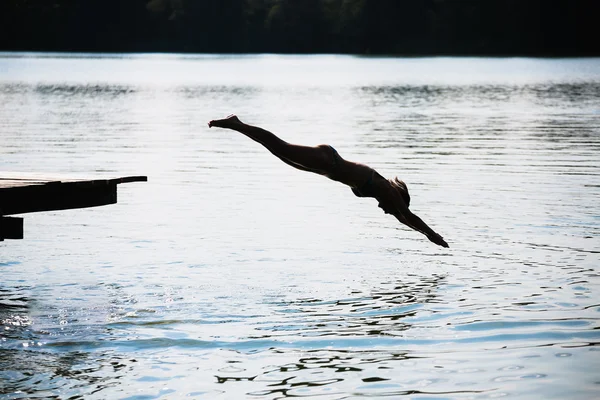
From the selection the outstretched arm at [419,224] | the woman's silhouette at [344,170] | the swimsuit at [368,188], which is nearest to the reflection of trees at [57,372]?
the woman's silhouette at [344,170]

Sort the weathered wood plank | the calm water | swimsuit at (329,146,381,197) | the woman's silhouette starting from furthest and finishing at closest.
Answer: swimsuit at (329,146,381,197), the weathered wood plank, the woman's silhouette, the calm water

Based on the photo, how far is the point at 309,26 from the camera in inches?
7441

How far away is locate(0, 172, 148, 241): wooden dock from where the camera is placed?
485 inches

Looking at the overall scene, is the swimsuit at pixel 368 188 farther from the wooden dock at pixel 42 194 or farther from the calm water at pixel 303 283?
the wooden dock at pixel 42 194

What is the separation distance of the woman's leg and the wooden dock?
224cm

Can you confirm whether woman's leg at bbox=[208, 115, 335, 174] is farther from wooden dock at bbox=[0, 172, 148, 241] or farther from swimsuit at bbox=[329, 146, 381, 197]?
wooden dock at bbox=[0, 172, 148, 241]

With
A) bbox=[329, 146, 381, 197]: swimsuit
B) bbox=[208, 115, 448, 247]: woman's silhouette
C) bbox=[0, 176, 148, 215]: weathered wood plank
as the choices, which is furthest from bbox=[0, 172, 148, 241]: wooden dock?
bbox=[329, 146, 381, 197]: swimsuit

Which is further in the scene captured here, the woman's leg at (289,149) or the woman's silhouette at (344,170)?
the woman's silhouette at (344,170)

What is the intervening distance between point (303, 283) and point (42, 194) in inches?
141

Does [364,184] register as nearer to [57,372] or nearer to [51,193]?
[51,193]

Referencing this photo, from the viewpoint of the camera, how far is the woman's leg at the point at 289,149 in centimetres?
1201

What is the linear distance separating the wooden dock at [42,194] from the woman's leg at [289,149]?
2.24m

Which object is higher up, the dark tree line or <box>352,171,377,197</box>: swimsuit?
the dark tree line

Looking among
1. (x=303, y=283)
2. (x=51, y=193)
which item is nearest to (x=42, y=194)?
(x=51, y=193)
